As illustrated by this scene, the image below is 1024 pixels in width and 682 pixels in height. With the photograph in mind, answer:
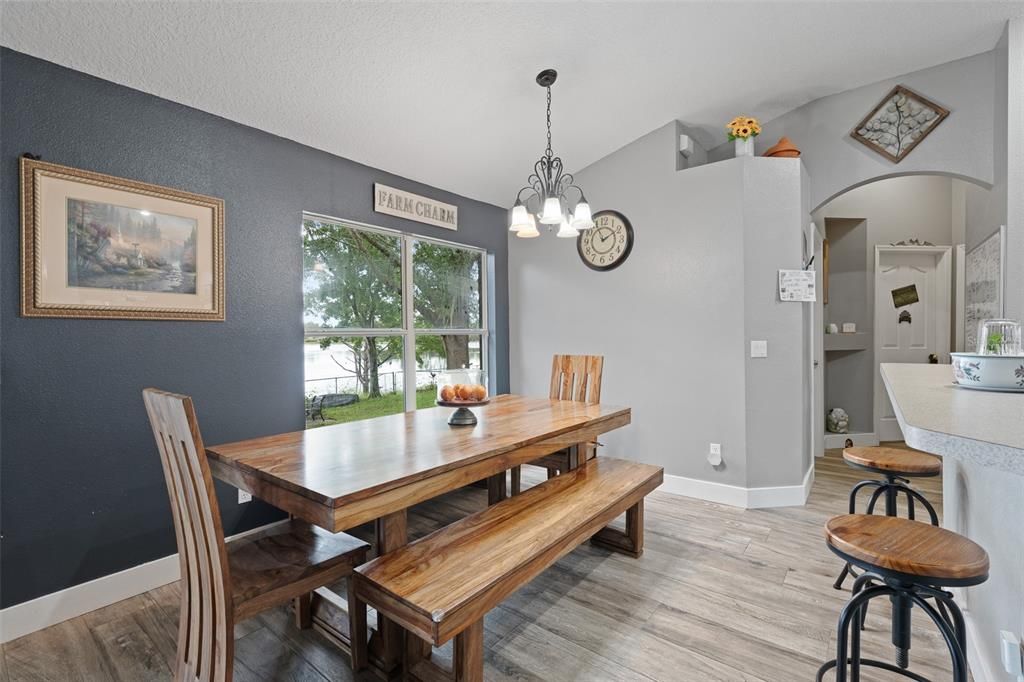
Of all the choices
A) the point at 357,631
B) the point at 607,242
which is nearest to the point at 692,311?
the point at 607,242

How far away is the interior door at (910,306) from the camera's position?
5.00m

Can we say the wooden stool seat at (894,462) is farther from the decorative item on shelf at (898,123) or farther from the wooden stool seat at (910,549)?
the decorative item on shelf at (898,123)

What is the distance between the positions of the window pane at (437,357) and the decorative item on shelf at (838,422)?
3.80 m

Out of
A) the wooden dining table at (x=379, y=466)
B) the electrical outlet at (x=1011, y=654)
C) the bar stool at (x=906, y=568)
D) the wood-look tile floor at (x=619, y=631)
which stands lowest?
the wood-look tile floor at (x=619, y=631)

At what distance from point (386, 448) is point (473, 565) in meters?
0.63

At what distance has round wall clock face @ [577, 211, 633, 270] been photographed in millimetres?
3852

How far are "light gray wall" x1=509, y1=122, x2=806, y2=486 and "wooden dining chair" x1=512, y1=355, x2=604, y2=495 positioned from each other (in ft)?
2.33

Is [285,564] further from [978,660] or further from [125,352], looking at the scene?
[978,660]

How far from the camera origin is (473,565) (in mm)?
1554

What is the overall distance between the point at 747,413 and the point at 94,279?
3.90 meters

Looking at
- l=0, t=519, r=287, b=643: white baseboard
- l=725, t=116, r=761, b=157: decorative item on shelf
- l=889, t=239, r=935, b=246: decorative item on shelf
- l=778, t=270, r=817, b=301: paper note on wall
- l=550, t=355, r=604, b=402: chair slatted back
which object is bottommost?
l=0, t=519, r=287, b=643: white baseboard

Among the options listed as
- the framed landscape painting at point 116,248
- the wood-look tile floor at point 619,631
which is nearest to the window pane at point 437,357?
the framed landscape painting at point 116,248

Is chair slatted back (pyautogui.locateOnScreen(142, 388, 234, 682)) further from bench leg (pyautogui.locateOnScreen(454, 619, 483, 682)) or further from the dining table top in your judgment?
bench leg (pyautogui.locateOnScreen(454, 619, 483, 682))

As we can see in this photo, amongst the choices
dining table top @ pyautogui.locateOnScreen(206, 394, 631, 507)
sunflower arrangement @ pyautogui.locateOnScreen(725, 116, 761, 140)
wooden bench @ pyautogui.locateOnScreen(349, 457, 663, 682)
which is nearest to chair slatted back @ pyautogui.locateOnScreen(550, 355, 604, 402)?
dining table top @ pyautogui.locateOnScreen(206, 394, 631, 507)
